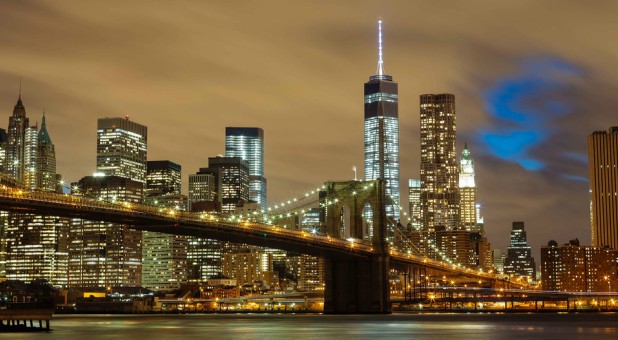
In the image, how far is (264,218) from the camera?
113 meters

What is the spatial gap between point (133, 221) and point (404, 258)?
33.3 metres

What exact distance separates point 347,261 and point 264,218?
16383 mm

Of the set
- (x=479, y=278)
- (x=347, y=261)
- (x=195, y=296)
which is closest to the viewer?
(x=347, y=261)

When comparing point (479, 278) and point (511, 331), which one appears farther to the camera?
point (479, 278)

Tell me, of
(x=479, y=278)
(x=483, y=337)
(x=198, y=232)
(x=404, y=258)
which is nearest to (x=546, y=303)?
(x=479, y=278)

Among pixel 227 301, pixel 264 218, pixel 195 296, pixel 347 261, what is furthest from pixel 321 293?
pixel 347 261

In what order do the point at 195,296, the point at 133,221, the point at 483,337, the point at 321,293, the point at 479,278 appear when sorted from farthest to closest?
the point at 195,296
the point at 321,293
the point at 479,278
the point at 133,221
the point at 483,337

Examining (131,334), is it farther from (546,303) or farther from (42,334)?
(546,303)

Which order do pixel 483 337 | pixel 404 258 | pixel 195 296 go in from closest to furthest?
pixel 483 337
pixel 404 258
pixel 195 296

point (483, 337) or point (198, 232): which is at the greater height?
point (198, 232)

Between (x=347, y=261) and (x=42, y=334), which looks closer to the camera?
(x=42, y=334)

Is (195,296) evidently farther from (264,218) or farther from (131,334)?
(131,334)

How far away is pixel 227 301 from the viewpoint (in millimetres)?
169250

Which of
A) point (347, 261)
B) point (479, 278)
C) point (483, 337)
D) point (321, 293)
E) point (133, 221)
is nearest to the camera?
point (483, 337)
